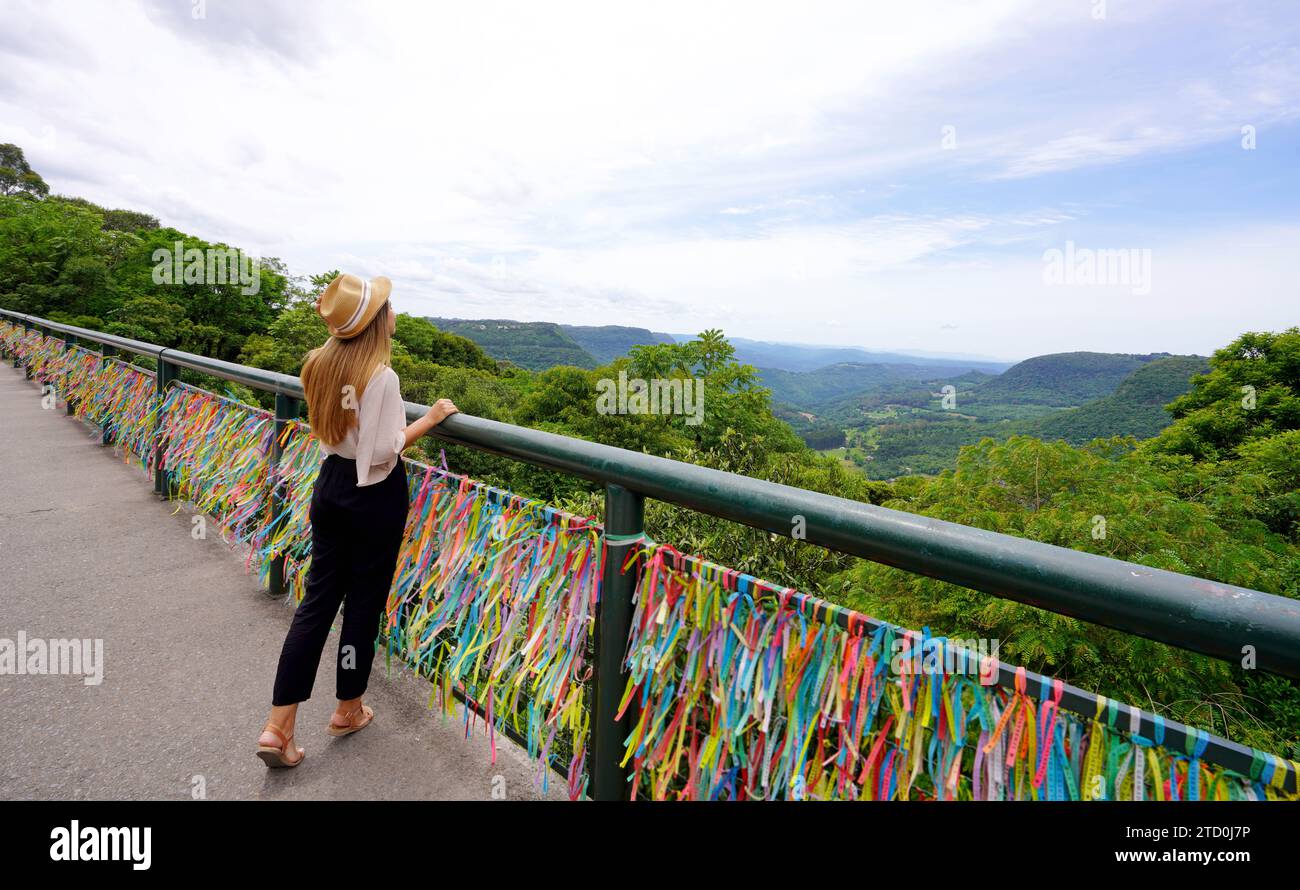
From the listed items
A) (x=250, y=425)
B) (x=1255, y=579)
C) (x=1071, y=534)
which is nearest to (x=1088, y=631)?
(x=1071, y=534)

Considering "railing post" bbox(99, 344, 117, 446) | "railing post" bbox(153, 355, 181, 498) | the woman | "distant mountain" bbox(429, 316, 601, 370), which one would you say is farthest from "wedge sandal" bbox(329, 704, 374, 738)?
"distant mountain" bbox(429, 316, 601, 370)

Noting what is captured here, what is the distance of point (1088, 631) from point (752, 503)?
7470mm

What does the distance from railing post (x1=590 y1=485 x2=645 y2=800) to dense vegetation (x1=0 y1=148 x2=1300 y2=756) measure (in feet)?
4.18

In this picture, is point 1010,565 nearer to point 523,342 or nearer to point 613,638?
point 613,638

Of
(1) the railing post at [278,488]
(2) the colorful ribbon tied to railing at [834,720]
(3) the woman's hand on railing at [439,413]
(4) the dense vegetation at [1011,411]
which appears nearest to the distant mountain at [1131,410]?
(4) the dense vegetation at [1011,411]

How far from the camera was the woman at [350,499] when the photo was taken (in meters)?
2.10

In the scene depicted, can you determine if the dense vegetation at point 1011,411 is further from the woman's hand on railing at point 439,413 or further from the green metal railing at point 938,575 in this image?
the green metal railing at point 938,575

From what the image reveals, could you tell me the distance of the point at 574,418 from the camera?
4022cm

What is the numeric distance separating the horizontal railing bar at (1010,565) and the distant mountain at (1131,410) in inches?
3064

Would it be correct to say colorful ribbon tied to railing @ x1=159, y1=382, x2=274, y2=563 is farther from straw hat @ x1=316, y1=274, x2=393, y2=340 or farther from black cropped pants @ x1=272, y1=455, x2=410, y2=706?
straw hat @ x1=316, y1=274, x2=393, y2=340

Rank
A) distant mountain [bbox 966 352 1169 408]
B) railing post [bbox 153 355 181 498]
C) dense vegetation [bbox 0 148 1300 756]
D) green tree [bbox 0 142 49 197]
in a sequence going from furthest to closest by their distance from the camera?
distant mountain [bbox 966 352 1169 408]
green tree [bbox 0 142 49 197]
dense vegetation [bbox 0 148 1300 756]
railing post [bbox 153 355 181 498]

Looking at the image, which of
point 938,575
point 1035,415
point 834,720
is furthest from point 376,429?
point 1035,415

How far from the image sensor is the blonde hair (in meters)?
2.11
